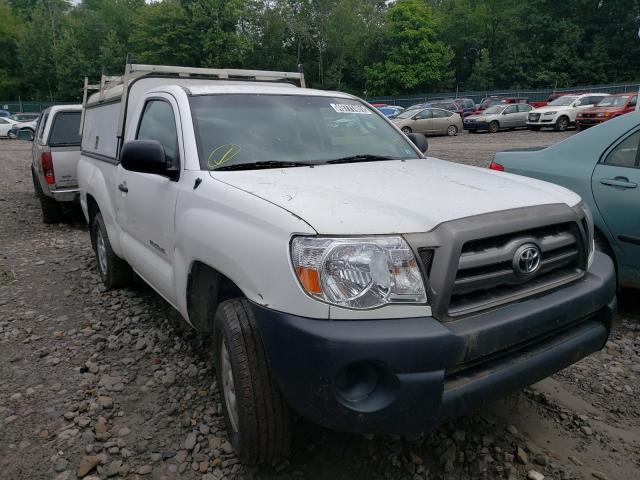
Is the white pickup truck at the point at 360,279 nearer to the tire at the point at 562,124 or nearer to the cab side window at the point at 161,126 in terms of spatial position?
the cab side window at the point at 161,126

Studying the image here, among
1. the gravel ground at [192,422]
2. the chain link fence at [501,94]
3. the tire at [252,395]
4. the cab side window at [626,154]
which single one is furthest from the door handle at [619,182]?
the chain link fence at [501,94]

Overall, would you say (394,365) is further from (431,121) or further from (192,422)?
(431,121)

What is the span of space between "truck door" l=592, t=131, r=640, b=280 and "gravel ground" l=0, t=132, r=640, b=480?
2.27 ft

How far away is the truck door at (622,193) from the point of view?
374cm

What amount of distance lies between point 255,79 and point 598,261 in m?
4.09

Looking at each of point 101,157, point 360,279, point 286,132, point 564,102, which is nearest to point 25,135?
point 101,157

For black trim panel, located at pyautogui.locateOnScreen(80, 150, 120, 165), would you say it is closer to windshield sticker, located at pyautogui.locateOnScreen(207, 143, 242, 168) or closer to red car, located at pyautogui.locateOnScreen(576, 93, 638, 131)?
windshield sticker, located at pyautogui.locateOnScreen(207, 143, 242, 168)

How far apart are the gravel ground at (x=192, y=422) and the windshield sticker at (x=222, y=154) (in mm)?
1373

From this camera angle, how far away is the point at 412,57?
53375 mm

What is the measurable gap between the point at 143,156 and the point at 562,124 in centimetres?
2445

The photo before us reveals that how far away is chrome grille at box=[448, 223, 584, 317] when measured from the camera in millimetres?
2135

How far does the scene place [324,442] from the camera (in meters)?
2.70

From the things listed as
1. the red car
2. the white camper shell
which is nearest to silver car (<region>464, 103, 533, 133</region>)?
the red car

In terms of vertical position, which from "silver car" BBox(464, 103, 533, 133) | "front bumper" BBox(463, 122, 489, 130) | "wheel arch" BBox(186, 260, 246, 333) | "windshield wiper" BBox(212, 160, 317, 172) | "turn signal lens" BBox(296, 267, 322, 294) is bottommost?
"front bumper" BBox(463, 122, 489, 130)
